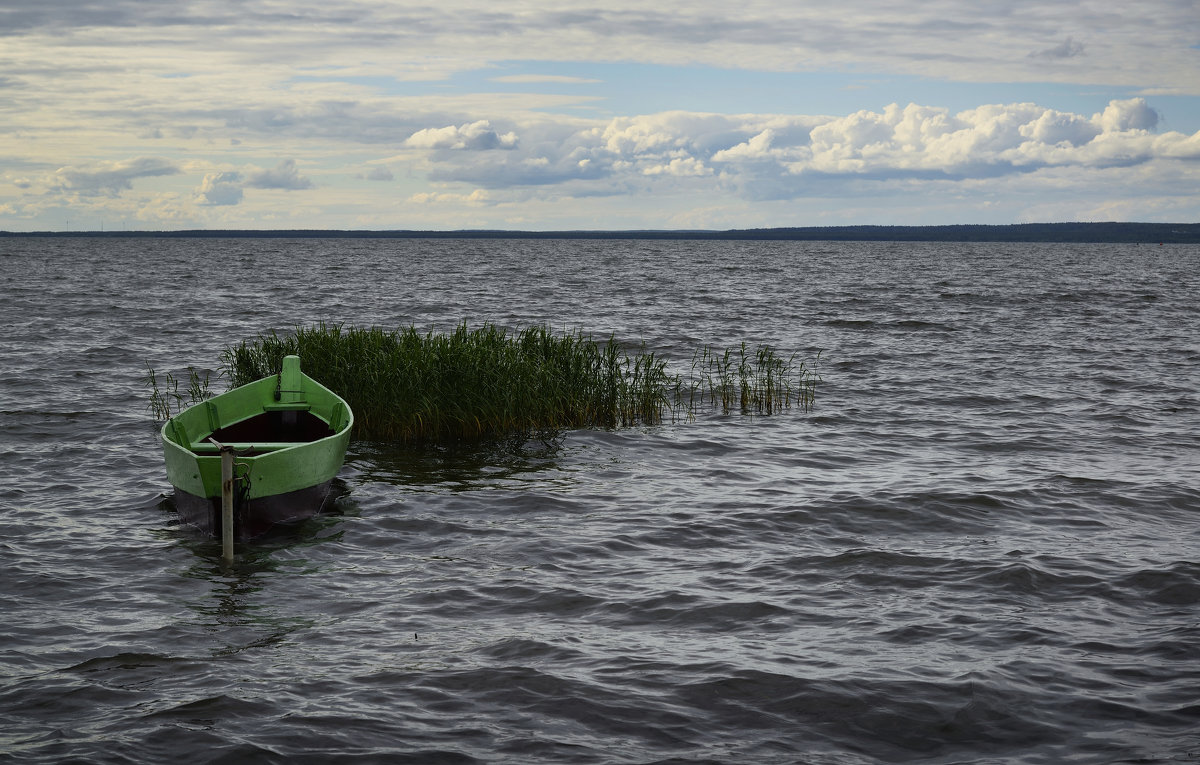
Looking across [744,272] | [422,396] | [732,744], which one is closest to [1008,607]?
[732,744]

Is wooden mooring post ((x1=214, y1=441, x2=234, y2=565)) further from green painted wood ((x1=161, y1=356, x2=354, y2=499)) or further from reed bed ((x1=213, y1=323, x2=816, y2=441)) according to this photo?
reed bed ((x1=213, y1=323, x2=816, y2=441))

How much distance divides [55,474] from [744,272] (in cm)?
7692

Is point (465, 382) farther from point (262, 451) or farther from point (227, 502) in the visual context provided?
point (227, 502)

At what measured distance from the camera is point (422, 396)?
1659 centimetres

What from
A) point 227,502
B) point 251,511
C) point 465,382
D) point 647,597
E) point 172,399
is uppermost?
point 465,382

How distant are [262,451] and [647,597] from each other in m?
5.87

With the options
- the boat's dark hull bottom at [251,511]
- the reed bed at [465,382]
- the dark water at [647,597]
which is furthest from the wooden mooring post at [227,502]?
the reed bed at [465,382]

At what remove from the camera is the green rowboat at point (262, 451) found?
11.2 meters

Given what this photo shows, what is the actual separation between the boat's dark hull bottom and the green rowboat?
11mm

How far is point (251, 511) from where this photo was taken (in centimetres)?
1141

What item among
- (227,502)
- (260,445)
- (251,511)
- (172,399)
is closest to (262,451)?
(260,445)

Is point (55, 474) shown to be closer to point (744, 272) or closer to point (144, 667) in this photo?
point (144, 667)

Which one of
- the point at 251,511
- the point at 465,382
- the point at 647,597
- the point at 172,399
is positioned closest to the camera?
the point at 647,597

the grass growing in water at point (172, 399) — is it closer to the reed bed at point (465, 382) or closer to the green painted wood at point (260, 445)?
the reed bed at point (465, 382)
